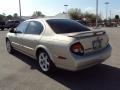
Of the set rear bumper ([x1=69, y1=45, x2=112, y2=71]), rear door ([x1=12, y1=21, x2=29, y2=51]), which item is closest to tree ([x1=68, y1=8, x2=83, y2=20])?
rear door ([x1=12, y1=21, x2=29, y2=51])

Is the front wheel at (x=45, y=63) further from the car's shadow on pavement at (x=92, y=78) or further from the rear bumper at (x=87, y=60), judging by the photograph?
the rear bumper at (x=87, y=60)

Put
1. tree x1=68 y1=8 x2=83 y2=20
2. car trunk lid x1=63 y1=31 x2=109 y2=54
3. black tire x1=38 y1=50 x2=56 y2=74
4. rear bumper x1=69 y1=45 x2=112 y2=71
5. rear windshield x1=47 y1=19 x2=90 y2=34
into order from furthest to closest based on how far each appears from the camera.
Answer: tree x1=68 y1=8 x2=83 y2=20
rear windshield x1=47 y1=19 x2=90 y2=34
black tire x1=38 y1=50 x2=56 y2=74
car trunk lid x1=63 y1=31 x2=109 y2=54
rear bumper x1=69 y1=45 x2=112 y2=71

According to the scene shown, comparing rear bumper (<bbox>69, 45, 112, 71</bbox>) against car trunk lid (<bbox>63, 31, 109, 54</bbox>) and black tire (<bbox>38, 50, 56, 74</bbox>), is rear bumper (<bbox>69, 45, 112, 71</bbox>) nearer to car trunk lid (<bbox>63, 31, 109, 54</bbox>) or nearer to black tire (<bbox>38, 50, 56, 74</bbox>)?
car trunk lid (<bbox>63, 31, 109, 54</bbox>)

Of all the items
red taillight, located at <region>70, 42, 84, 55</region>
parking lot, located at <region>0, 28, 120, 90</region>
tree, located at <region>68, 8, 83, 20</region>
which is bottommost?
parking lot, located at <region>0, 28, 120, 90</region>

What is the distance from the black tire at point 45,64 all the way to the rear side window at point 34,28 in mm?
698

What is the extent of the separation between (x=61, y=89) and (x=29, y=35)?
265 cm

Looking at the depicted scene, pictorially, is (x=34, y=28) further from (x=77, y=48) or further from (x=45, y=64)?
(x=77, y=48)

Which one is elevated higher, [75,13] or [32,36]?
[75,13]

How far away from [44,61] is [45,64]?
93 millimetres

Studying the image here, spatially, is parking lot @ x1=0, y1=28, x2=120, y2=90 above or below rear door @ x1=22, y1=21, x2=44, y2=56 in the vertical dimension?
below

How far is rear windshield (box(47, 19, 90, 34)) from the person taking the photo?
20.4ft

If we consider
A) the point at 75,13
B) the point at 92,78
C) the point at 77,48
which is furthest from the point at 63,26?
the point at 75,13

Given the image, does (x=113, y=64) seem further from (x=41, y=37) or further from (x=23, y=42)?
(x=23, y=42)

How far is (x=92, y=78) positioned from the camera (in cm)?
564
